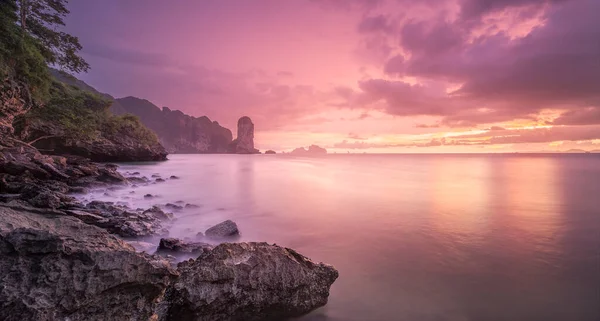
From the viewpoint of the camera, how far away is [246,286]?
4047mm

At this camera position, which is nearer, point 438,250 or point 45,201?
point 438,250

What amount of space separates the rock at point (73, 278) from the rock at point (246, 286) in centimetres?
37

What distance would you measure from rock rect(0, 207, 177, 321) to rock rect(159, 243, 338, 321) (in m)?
0.37

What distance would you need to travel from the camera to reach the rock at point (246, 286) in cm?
373

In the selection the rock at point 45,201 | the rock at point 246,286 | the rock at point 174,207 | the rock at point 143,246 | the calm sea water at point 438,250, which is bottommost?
the calm sea water at point 438,250

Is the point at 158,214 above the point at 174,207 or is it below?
above

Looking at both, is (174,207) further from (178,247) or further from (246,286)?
(246,286)

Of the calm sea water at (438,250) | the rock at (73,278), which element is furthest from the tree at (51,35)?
the rock at (73,278)

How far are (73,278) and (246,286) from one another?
217cm

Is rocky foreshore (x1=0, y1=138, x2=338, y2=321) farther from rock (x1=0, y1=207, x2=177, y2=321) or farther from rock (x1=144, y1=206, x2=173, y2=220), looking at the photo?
rock (x1=144, y1=206, x2=173, y2=220)

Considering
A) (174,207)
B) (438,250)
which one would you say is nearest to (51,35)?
(174,207)

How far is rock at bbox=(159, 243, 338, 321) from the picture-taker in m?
3.73

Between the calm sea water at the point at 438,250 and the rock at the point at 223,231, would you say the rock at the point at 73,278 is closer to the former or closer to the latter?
the calm sea water at the point at 438,250

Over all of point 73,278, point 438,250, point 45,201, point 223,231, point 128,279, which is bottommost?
point 438,250
